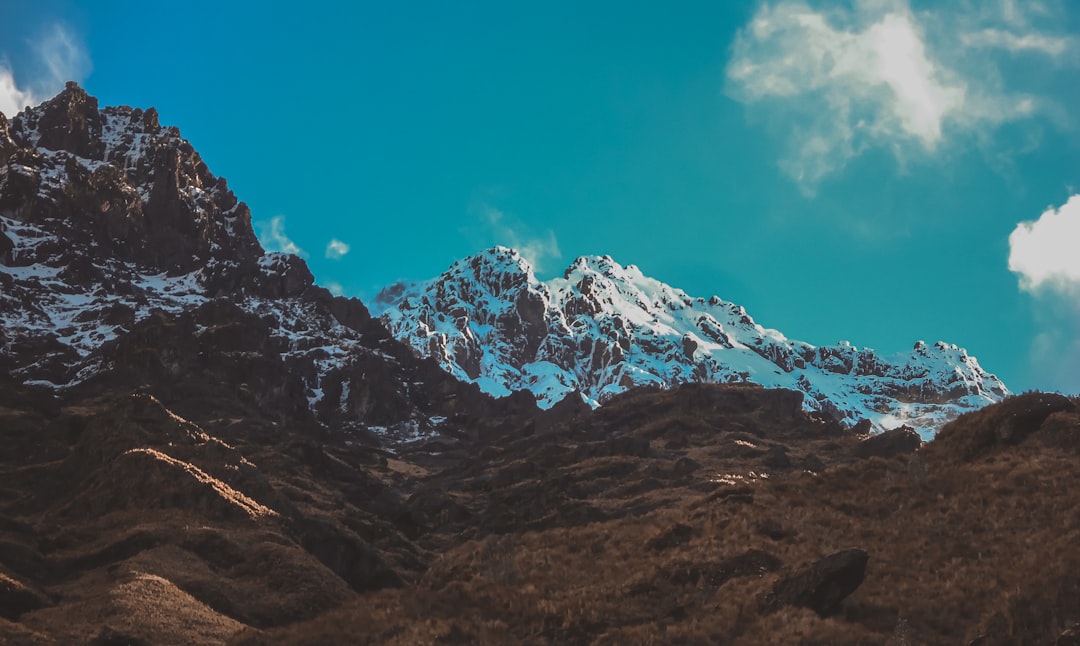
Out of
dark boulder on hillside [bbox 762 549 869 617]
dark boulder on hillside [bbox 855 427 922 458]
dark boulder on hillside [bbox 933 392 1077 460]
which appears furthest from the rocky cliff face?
dark boulder on hillside [bbox 762 549 869 617]

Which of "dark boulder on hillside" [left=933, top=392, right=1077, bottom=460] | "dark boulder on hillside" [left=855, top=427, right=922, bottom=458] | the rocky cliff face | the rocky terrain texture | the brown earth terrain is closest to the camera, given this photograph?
the brown earth terrain

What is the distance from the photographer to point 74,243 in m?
156

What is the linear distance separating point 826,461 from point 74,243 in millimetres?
132239

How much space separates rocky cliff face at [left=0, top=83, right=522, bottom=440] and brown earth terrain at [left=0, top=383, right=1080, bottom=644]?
2177 inches

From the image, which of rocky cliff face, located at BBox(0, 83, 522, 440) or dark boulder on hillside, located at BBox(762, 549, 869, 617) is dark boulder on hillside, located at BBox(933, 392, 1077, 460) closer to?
dark boulder on hillside, located at BBox(762, 549, 869, 617)

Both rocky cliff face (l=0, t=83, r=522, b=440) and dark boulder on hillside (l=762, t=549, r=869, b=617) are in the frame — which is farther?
rocky cliff face (l=0, t=83, r=522, b=440)

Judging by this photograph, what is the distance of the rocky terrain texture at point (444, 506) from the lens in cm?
2659

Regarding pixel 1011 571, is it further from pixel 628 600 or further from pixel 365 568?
pixel 365 568

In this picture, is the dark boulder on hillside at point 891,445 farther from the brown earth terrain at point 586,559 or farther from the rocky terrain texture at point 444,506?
the brown earth terrain at point 586,559

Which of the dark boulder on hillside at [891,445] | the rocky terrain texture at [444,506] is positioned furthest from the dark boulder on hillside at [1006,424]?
the dark boulder on hillside at [891,445]

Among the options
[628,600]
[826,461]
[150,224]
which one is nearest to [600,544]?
[628,600]

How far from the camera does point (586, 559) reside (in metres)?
35.5

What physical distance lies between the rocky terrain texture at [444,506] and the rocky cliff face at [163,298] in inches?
30.5

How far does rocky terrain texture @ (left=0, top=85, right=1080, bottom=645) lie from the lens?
26.6 metres
